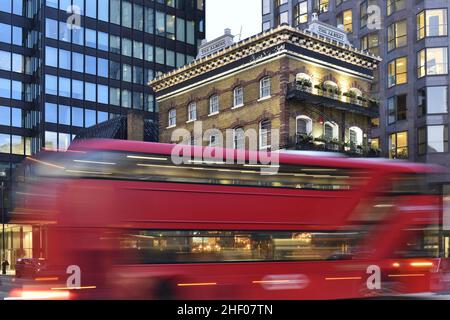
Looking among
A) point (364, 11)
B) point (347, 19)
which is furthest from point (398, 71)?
point (347, 19)

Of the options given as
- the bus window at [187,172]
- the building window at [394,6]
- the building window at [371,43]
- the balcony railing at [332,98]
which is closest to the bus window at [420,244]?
the bus window at [187,172]

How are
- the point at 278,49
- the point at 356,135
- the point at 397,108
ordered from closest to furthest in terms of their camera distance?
the point at 278,49, the point at 356,135, the point at 397,108

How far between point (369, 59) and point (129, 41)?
36533 millimetres

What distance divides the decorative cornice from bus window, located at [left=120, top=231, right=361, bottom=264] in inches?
968

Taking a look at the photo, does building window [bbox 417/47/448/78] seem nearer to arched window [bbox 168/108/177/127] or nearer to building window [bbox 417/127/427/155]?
building window [bbox 417/127/427/155]

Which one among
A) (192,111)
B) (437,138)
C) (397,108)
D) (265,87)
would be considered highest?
(265,87)

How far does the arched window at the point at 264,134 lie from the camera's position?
124ft

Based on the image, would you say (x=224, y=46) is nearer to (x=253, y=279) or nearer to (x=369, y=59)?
(x=369, y=59)

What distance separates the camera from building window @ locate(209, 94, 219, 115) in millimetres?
41969

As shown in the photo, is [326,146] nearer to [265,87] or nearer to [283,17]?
[265,87]

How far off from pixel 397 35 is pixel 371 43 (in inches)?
129

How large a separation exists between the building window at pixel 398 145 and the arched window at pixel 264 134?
61.1 feet

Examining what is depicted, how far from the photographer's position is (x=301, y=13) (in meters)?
61.2
